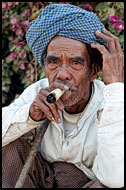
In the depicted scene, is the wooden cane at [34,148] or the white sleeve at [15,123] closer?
the wooden cane at [34,148]

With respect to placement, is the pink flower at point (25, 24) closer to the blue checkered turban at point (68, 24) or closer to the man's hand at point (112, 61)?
the blue checkered turban at point (68, 24)

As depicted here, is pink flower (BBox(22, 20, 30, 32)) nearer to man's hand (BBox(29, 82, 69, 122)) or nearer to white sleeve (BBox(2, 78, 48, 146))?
white sleeve (BBox(2, 78, 48, 146))

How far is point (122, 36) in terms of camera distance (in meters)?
3.50

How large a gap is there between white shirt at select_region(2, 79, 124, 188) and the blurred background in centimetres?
129

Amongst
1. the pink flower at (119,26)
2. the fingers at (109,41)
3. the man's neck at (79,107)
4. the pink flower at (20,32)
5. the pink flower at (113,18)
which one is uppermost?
the pink flower at (113,18)

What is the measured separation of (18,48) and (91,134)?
195 centimetres

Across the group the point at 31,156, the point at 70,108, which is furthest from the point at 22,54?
the point at 31,156

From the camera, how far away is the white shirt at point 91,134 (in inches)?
80.6

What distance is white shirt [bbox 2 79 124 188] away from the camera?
205 centimetres

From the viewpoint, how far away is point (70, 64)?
2387 millimetres

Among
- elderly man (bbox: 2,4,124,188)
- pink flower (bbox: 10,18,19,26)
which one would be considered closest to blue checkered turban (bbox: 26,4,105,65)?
elderly man (bbox: 2,4,124,188)

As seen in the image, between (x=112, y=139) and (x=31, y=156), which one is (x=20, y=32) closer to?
(x=31, y=156)

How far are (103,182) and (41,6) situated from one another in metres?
2.65

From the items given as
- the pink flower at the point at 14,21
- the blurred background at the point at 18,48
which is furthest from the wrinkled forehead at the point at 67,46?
the pink flower at the point at 14,21
